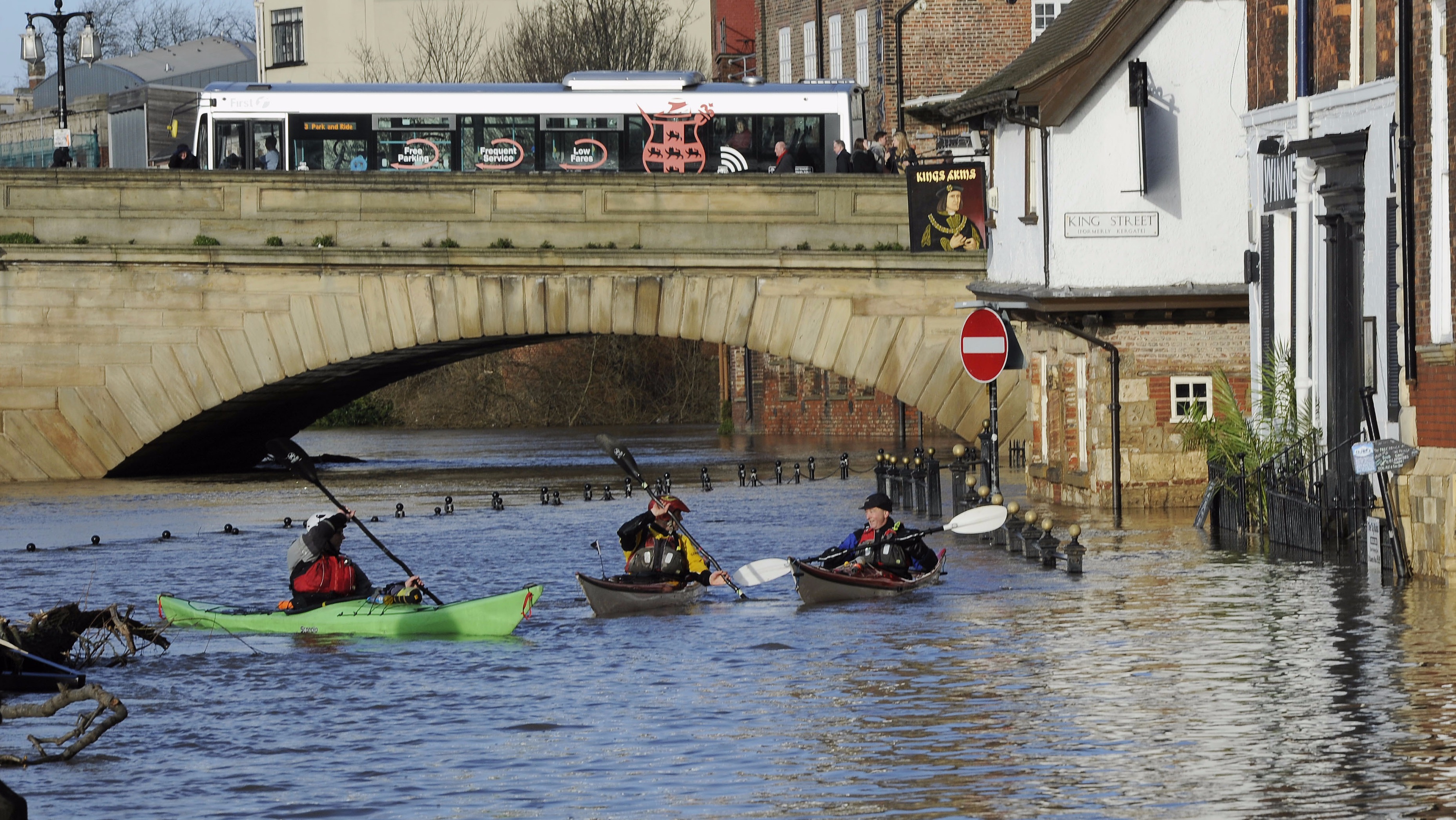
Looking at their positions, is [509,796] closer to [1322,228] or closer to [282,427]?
[1322,228]

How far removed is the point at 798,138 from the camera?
39.1 meters

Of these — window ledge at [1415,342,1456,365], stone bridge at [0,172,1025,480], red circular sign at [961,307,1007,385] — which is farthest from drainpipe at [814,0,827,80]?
window ledge at [1415,342,1456,365]

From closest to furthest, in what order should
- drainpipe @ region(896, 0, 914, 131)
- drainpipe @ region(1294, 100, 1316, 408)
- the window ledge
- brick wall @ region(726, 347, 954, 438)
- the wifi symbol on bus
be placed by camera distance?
the window ledge → drainpipe @ region(1294, 100, 1316, 408) → the wifi symbol on bus → drainpipe @ region(896, 0, 914, 131) → brick wall @ region(726, 347, 954, 438)

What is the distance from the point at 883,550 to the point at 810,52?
36400mm

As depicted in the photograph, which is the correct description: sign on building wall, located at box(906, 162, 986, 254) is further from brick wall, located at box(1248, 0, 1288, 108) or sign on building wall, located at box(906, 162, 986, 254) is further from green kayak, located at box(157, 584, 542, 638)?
green kayak, located at box(157, 584, 542, 638)

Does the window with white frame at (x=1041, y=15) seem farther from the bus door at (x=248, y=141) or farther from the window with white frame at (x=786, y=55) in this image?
the bus door at (x=248, y=141)

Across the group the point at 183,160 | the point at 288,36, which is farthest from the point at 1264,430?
the point at 288,36

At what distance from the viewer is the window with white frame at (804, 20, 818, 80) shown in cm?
5488

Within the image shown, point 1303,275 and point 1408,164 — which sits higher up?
point 1408,164

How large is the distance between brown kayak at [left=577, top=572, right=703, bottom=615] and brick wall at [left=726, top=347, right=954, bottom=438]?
31127 millimetres

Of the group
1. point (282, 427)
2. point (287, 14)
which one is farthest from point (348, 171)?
point (287, 14)

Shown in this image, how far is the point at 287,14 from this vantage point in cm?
7438

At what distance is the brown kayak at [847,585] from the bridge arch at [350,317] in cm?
1413

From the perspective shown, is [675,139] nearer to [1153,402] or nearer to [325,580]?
[1153,402]
